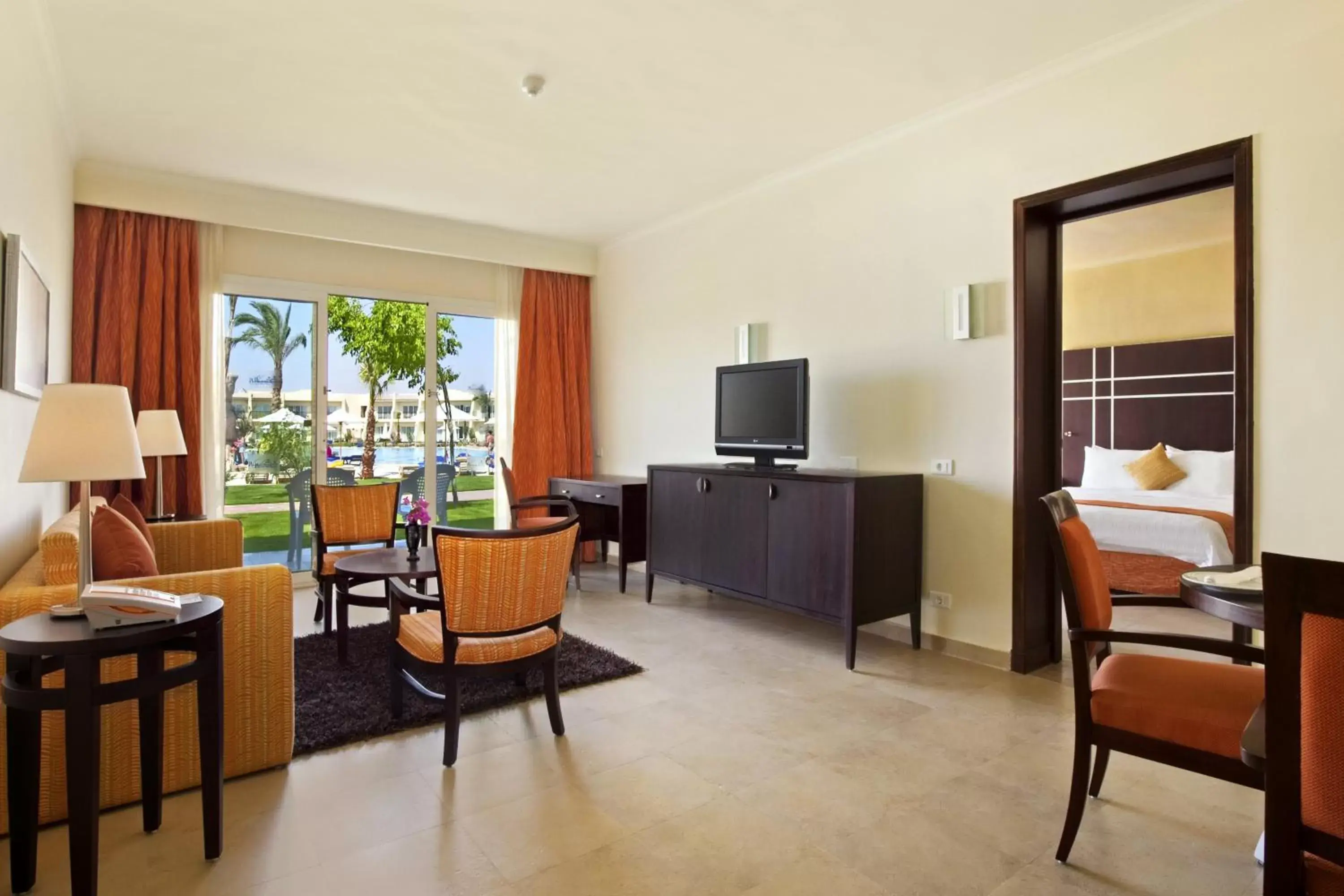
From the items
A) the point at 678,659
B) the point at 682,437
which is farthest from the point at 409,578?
the point at 682,437

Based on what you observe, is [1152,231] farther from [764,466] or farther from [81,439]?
[81,439]

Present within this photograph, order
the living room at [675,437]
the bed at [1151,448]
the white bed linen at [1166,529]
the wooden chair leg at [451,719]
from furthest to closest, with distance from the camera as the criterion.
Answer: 1. the bed at [1151,448]
2. the white bed linen at [1166,529]
3. the wooden chair leg at [451,719]
4. the living room at [675,437]

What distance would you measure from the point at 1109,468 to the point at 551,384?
16.9ft

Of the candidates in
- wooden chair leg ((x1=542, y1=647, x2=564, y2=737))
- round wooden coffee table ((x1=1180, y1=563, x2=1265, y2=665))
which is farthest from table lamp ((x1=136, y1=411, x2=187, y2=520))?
round wooden coffee table ((x1=1180, y1=563, x2=1265, y2=665))

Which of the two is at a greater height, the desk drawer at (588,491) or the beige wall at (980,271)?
the beige wall at (980,271)

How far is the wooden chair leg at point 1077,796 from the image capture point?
1.96m

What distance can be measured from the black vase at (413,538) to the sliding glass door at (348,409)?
126 cm

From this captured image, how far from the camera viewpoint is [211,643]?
6.40ft

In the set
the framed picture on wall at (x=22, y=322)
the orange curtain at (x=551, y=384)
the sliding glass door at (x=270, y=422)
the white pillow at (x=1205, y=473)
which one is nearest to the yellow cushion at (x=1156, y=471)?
the white pillow at (x=1205, y=473)

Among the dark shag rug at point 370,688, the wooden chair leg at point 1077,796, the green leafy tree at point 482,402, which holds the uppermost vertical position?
the green leafy tree at point 482,402

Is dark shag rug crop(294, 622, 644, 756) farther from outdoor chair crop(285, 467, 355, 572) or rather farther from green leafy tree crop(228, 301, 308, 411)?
green leafy tree crop(228, 301, 308, 411)

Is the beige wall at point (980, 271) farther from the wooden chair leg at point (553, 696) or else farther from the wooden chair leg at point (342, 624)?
the wooden chair leg at point (342, 624)

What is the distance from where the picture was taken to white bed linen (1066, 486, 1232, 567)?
195 inches

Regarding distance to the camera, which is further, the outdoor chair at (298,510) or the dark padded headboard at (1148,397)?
the dark padded headboard at (1148,397)
